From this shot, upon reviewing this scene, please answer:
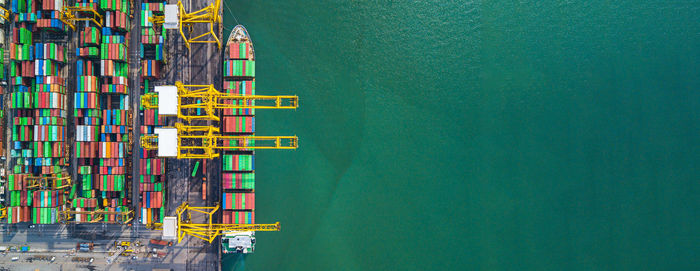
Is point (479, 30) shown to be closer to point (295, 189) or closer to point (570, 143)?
point (570, 143)

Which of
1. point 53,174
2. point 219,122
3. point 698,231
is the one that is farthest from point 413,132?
Answer: point 53,174

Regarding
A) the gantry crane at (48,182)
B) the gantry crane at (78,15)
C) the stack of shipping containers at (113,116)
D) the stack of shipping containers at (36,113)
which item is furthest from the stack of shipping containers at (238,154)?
the stack of shipping containers at (36,113)

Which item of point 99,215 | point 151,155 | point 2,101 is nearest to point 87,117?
point 151,155

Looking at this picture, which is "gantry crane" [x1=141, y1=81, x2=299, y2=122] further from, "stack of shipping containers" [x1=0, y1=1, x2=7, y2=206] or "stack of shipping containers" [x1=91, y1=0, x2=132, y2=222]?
"stack of shipping containers" [x1=0, y1=1, x2=7, y2=206]

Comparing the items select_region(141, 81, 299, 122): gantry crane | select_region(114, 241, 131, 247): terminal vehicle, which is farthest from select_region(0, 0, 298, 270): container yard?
select_region(141, 81, 299, 122): gantry crane

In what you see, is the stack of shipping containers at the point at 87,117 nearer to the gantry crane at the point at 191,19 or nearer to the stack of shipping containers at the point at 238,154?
the gantry crane at the point at 191,19

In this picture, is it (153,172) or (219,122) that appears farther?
(219,122)
